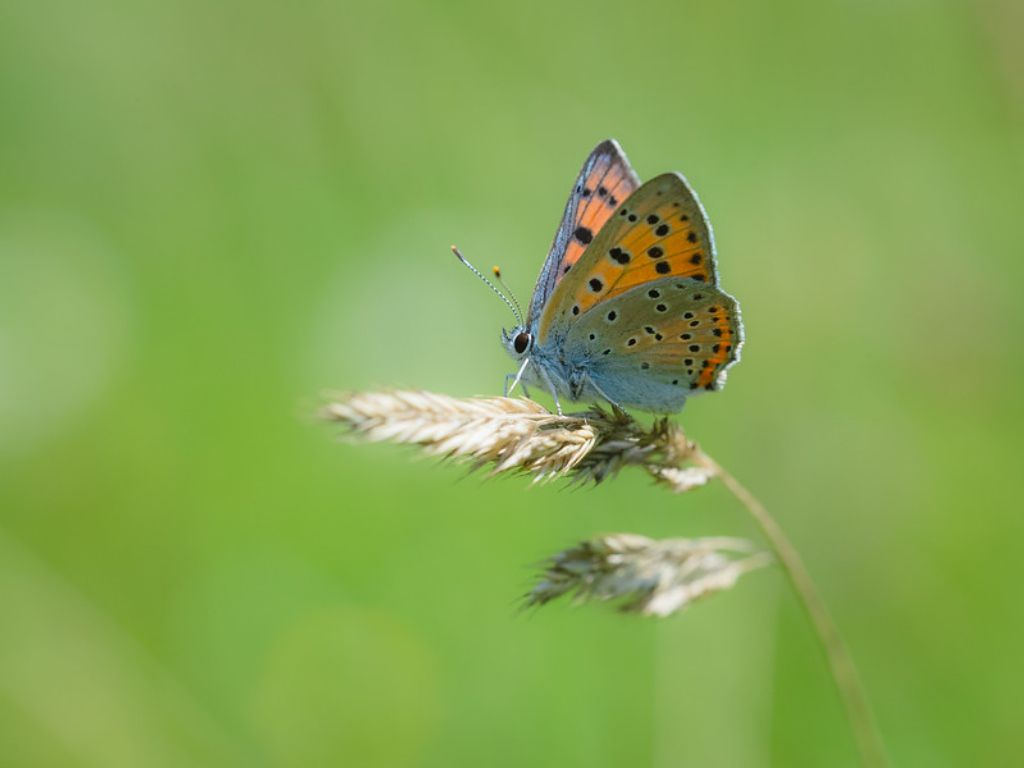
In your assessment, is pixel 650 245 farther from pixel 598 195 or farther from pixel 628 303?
pixel 598 195

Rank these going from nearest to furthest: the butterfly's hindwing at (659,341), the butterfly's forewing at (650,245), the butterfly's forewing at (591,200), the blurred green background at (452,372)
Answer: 1. the butterfly's forewing at (650,245)
2. the butterfly's hindwing at (659,341)
3. the butterfly's forewing at (591,200)
4. the blurred green background at (452,372)

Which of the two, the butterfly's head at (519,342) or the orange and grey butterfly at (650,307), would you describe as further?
the butterfly's head at (519,342)

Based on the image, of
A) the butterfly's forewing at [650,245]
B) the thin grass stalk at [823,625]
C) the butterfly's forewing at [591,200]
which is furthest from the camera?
the butterfly's forewing at [591,200]

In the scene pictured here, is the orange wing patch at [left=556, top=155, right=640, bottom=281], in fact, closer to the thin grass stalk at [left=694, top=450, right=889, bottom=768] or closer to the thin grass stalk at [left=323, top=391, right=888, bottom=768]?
the thin grass stalk at [left=323, top=391, right=888, bottom=768]

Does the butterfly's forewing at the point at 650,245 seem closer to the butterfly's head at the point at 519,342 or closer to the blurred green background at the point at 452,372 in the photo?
the butterfly's head at the point at 519,342

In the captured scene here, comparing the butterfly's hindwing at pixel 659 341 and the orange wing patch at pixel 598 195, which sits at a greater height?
the orange wing patch at pixel 598 195

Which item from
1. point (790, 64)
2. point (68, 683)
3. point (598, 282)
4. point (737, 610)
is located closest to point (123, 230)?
point (68, 683)

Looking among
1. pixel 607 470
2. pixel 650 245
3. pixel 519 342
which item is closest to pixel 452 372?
pixel 519 342

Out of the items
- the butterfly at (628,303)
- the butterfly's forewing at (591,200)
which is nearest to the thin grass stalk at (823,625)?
the butterfly at (628,303)
